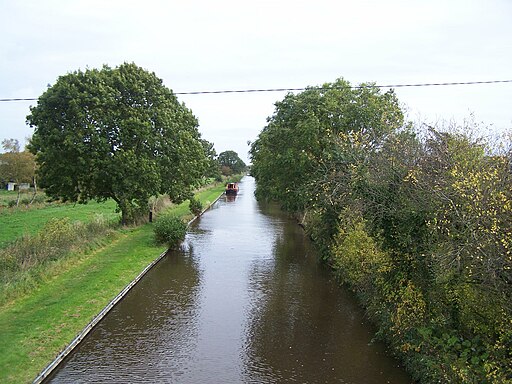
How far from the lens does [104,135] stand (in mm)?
26531

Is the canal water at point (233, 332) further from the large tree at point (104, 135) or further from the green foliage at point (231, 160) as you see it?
the green foliage at point (231, 160)

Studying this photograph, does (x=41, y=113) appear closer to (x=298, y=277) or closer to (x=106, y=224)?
(x=106, y=224)

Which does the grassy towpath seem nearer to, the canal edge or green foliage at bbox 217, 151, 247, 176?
the canal edge

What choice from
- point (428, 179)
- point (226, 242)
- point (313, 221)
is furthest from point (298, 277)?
point (428, 179)

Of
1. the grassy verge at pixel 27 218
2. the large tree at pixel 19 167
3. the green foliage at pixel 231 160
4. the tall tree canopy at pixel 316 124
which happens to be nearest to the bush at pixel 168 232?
the tall tree canopy at pixel 316 124

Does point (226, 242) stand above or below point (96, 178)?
below

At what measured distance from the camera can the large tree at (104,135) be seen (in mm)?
25891

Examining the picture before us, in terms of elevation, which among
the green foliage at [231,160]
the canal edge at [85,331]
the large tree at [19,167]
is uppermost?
the green foliage at [231,160]

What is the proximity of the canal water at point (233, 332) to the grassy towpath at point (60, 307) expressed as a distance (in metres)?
0.53

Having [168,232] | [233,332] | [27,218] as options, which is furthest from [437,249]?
[27,218]

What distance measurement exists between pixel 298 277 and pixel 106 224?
13.6 metres

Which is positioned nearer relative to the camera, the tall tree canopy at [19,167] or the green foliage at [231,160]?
the tall tree canopy at [19,167]

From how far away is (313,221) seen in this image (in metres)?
26.4

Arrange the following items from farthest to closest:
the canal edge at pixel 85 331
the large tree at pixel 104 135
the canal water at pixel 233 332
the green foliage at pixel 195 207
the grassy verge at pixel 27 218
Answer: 1. the green foliage at pixel 195 207
2. the grassy verge at pixel 27 218
3. the large tree at pixel 104 135
4. the canal water at pixel 233 332
5. the canal edge at pixel 85 331
